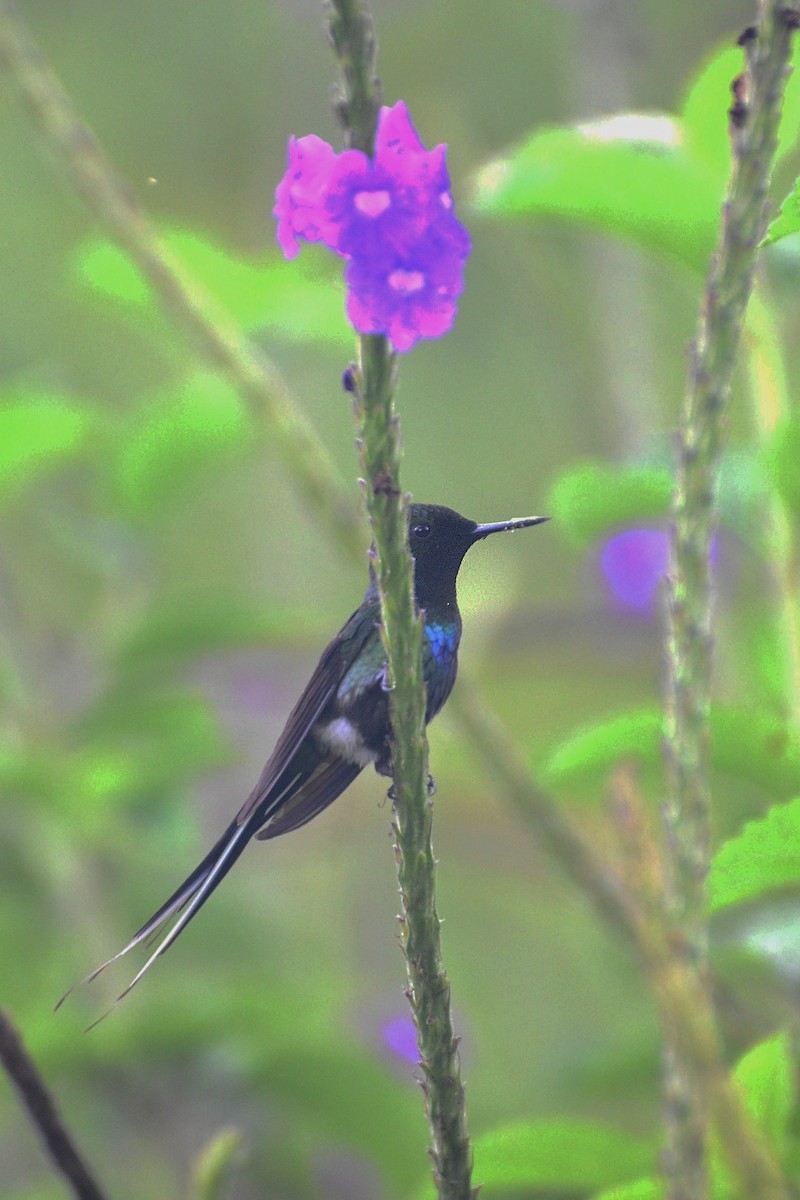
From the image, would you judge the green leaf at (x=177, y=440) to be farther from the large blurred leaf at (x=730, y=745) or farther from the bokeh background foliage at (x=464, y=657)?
the large blurred leaf at (x=730, y=745)

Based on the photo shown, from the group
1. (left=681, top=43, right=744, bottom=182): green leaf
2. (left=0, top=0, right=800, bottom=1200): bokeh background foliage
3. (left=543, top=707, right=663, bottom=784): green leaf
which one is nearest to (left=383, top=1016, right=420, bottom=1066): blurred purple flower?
(left=0, top=0, right=800, bottom=1200): bokeh background foliage

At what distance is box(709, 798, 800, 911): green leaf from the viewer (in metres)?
0.64

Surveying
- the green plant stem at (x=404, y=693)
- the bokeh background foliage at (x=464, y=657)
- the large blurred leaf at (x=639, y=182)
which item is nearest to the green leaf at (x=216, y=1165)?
the bokeh background foliage at (x=464, y=657)

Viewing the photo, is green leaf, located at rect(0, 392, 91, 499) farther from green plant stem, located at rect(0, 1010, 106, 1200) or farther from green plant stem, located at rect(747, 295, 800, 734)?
green plant stem, located at rect(0, 1010, 106, 1200)

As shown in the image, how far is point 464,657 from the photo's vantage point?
53.9 inches

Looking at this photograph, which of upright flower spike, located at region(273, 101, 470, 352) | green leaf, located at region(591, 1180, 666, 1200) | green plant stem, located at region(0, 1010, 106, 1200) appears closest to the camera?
upright flower spike, located at region(273, 101, 470, 352)

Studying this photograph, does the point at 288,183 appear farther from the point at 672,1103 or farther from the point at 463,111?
the point at 463,111

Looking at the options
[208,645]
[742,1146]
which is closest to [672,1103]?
[742,1146]

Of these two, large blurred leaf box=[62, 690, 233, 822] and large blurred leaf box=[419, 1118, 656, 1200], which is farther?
large blurred leaf box=[62, 690, 233, 822]

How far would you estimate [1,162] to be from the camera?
4.86m

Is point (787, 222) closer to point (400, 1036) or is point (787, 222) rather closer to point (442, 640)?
point (442, 640)

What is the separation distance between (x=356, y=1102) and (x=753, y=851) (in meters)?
1.13

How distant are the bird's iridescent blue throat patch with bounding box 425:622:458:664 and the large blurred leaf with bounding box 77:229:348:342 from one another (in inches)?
52.0

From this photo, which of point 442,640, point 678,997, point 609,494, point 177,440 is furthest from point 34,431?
point 678,997
